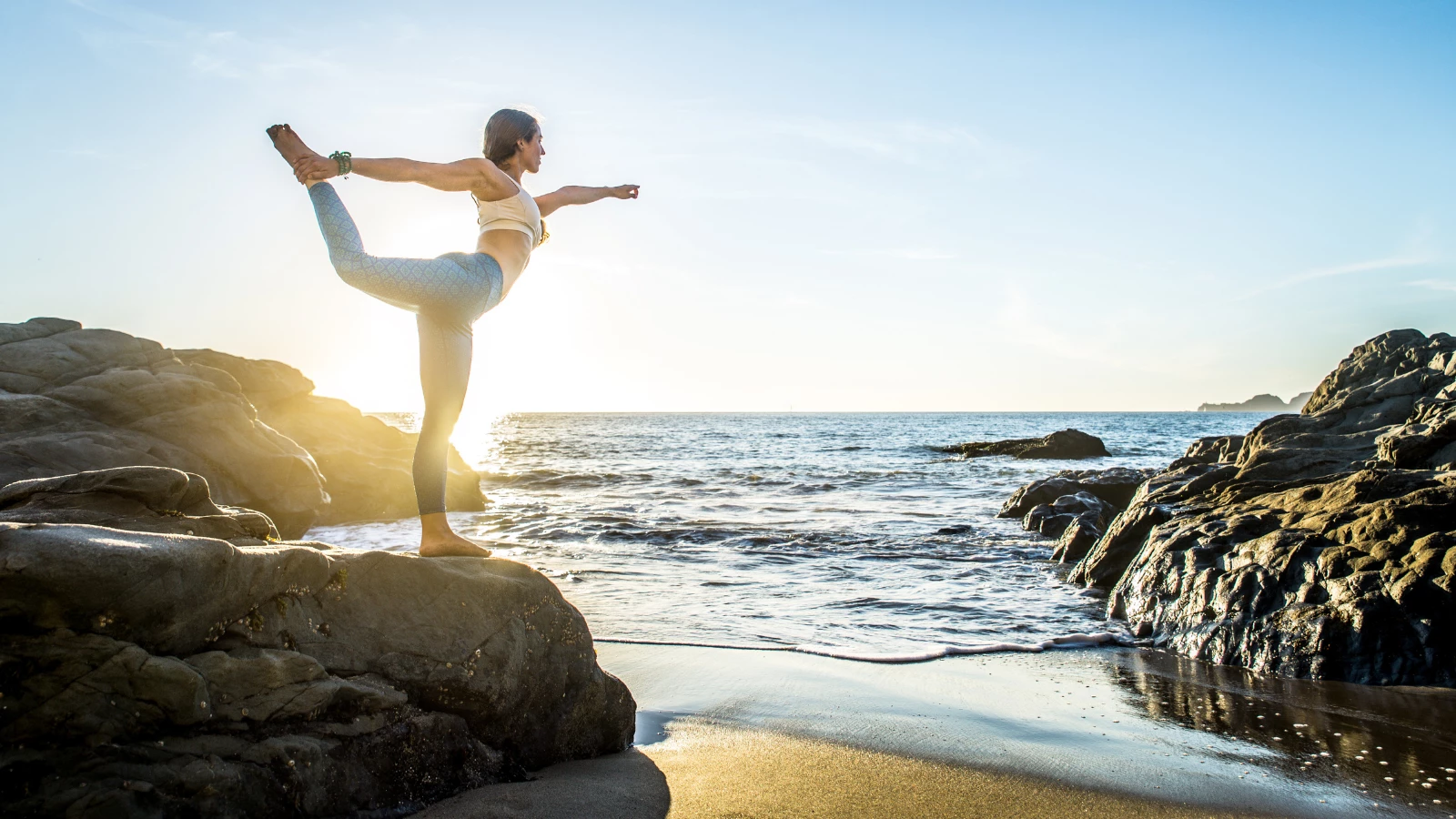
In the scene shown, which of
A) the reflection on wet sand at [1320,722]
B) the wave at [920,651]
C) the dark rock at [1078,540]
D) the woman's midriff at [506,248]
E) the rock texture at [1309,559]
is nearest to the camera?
the reflection on wet sand at [1320,722]

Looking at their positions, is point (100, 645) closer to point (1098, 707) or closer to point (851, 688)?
point (851, 688)

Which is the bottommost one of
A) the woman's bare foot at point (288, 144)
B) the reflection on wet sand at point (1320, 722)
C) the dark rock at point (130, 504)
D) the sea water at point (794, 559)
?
the sea water at point (794, 559)

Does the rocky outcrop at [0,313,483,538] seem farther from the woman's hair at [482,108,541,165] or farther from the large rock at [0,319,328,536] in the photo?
the woman's hair at [482,108,541,165]

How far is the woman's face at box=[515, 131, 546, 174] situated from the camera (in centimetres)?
394

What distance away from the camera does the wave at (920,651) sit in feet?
19.2

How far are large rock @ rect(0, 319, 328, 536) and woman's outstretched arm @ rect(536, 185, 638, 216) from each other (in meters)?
6.66

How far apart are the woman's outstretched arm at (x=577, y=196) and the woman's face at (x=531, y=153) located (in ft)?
0.63

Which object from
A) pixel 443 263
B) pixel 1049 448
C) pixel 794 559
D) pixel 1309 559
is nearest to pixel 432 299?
pixel 443 263

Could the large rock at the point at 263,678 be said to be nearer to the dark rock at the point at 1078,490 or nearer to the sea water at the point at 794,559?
the sea water at the point at 794,559

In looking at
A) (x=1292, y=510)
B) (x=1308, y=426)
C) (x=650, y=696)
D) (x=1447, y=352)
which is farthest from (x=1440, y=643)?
(x=1447, y=352)

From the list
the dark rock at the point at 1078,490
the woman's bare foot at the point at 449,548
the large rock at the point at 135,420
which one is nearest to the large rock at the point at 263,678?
the woman's bare foot at the point at 449,548

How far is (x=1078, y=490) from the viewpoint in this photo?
14.8 meters

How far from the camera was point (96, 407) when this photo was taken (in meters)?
9.64

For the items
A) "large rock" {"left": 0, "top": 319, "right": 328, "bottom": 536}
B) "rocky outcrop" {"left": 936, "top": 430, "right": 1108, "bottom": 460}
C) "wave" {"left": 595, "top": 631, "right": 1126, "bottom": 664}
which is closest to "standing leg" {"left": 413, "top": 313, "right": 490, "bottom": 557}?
"wave" {"left": 595, "top": 631, "right": 1126, "bottom": 664}
